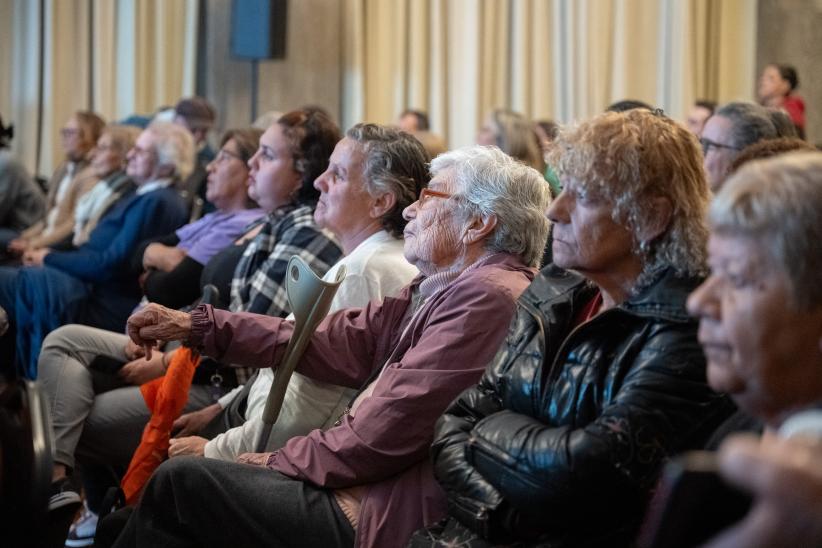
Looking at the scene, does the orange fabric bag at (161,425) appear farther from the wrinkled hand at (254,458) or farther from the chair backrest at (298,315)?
the wrinkled hand at (254,458)

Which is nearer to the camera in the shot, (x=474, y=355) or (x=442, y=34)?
(x=474, y=355)

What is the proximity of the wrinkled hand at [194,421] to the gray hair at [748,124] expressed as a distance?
1768 mm

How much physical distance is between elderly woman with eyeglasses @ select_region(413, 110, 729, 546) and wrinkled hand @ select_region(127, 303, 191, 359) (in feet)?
2.54

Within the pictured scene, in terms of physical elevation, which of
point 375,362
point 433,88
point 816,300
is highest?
point 433,88

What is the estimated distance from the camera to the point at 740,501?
1.16 meters

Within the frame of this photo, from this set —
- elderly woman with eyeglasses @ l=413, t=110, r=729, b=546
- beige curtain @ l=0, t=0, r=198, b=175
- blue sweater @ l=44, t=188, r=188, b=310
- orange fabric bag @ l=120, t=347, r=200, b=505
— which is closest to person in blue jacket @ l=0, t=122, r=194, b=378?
→ blue sweater @ l=44, t=188, r=188, b=310

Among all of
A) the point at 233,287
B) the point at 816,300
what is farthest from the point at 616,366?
the point at 233,287

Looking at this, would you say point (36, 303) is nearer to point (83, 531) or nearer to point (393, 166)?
point (83, 531)

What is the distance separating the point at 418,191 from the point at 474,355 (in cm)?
88

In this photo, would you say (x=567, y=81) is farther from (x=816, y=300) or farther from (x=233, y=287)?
(x=816, y=300)

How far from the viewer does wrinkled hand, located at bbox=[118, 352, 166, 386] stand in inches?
127

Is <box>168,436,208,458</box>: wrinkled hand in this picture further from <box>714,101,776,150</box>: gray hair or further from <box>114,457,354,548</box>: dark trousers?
<box>714,101,776,150</box>: gray hair

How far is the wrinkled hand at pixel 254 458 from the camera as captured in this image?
2.26 meters

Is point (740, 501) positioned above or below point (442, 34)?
below
